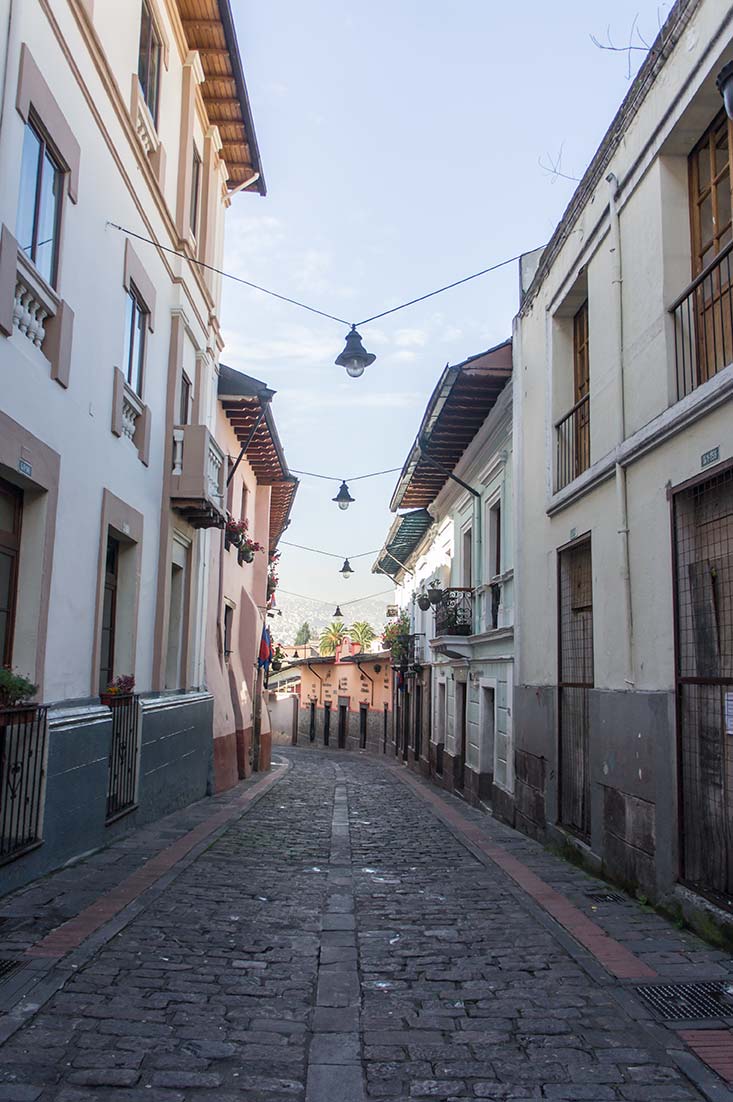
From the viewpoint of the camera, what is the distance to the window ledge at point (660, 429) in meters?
5.78

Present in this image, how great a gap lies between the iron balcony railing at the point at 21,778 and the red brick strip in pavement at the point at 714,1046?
14.0 ft

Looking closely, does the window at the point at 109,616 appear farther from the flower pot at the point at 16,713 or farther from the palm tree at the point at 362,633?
the palm tree at the point at 362,633

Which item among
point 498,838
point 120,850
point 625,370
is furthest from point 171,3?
point 498,838

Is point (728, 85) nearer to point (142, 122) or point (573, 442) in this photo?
point (573, 442)

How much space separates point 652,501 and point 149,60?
8.05 m

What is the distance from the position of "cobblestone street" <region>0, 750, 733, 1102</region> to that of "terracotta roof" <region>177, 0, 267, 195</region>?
1027 cm

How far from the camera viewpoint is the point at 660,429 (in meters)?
6.73

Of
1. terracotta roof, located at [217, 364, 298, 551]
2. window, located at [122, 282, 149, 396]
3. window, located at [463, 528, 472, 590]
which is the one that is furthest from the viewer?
window, located at [463, 528, 472, 590]

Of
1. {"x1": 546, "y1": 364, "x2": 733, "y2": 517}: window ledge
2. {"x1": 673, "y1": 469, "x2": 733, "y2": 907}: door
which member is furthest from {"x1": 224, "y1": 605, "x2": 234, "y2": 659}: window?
{"x1": 673, "y1": 469, "x2": 733, "y2": 907}: door

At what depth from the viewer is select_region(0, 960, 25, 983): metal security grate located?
180 inches

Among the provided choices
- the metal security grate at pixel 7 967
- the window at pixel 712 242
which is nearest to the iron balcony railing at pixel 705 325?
the window at pixel 712 242

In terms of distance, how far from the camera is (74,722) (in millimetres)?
7434

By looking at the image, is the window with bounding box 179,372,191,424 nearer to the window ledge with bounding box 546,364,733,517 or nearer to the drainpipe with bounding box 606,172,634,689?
the window ledge with bounding box 546,364,733,517

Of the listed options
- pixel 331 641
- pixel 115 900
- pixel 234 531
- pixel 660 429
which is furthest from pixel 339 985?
pixel 331 641
